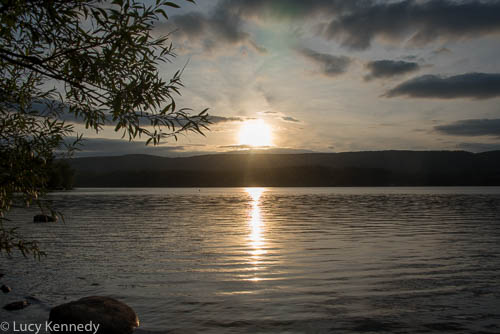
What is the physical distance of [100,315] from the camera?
37.8 feet

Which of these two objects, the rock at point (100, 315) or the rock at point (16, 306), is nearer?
the rock at point (100, 315)

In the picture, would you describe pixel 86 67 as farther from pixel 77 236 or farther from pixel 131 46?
pixel 77 236

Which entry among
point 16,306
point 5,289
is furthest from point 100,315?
point 5,289

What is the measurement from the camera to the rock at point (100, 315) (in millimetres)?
11414

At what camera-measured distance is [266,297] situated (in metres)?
15.3

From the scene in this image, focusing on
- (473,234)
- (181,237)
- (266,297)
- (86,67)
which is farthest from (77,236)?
(473,234)

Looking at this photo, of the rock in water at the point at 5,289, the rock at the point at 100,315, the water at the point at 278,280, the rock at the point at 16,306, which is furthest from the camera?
the rock in water at the point at 5,289

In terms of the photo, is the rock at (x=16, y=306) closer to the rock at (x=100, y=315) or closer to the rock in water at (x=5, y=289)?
the rock in water at (x=5, y=289)

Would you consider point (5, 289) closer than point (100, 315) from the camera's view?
No

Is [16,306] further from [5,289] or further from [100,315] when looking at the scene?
[100,315]

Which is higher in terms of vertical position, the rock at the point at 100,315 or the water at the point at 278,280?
the rock at the point at 100,315

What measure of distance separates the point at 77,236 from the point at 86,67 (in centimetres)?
2725

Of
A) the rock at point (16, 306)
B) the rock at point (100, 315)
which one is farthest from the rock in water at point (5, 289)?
the rock at point (100, 315)

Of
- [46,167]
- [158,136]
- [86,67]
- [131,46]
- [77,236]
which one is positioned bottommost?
→ [77,236]
